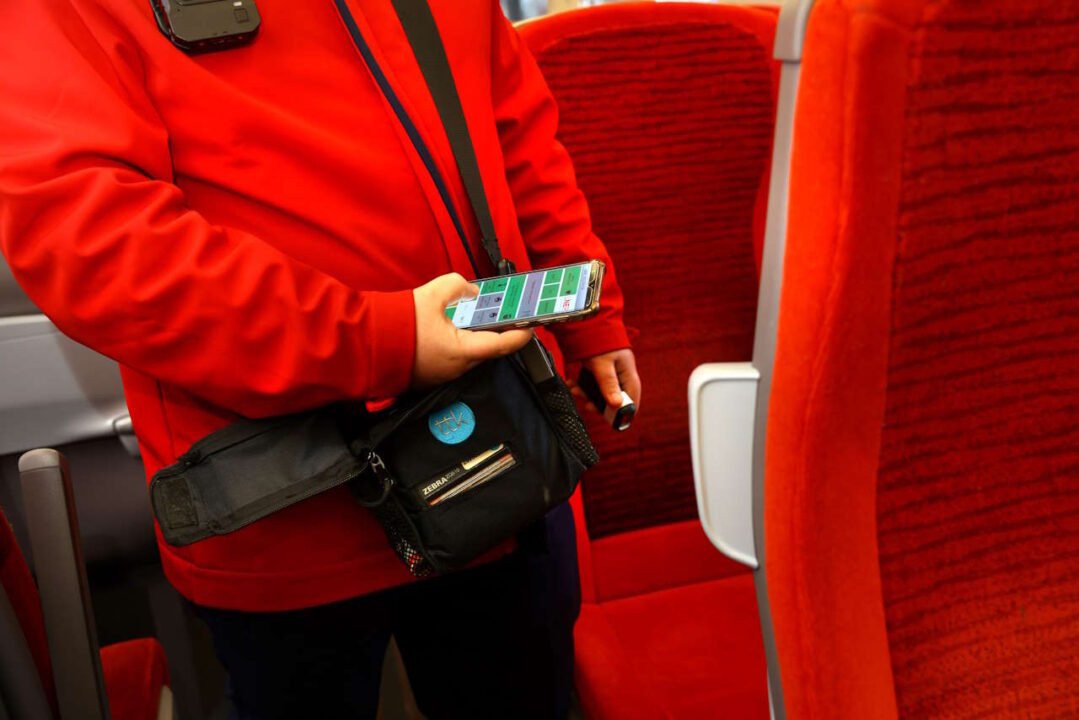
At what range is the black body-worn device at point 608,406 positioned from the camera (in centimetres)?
92

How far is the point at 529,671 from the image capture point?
0.89 meters

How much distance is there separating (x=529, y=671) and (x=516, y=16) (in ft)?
4.45

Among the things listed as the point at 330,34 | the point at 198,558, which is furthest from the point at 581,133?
the point at 198,558

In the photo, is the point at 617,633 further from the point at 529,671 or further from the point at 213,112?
the point at 213,112

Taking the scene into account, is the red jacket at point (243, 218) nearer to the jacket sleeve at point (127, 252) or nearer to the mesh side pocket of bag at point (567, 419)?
the jacket sleeve at point (127, 252)

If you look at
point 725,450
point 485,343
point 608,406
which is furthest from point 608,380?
point 725,450

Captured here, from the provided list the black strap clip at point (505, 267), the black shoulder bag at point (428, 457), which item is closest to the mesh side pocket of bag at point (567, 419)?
the black shoulder bag at point (428, 457)

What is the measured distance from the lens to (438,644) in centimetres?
87

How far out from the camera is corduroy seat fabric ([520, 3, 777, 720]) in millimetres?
1059

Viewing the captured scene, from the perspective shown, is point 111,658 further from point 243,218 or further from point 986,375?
point 986,375

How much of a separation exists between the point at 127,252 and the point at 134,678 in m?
0.55

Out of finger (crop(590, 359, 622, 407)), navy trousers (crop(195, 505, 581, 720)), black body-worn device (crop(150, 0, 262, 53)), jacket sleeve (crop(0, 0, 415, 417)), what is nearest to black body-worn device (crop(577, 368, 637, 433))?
finger (crop(590, 359, 622, 407))

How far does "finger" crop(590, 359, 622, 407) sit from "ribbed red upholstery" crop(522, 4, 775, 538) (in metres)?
0.27

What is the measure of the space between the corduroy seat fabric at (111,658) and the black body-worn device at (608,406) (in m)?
0.55
